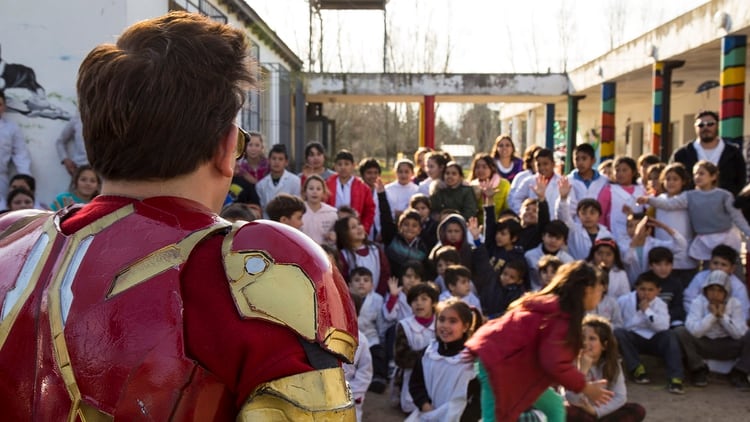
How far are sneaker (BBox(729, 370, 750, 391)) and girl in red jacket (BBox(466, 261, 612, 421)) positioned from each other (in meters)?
2.61

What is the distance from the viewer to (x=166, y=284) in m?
1.01

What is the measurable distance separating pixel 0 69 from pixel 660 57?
9.38 meters

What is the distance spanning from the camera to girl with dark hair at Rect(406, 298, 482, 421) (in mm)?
4371

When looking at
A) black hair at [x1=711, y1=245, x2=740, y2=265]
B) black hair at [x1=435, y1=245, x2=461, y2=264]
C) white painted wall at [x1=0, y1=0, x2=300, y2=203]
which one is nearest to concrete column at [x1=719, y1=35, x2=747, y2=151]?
black hair at [x1=711, y1=245, x2=740, y2=265]

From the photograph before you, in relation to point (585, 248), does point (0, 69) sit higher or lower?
higher

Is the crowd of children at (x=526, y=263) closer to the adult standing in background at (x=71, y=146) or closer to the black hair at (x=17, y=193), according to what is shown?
the adult standing in background at (x=71, y=146)

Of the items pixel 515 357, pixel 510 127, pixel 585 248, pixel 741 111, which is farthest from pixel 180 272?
pixel 510 127

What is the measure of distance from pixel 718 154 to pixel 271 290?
704cm

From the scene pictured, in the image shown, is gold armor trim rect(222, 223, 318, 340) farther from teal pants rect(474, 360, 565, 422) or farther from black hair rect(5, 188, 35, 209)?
black hair rect(5, 188, 35, 209)

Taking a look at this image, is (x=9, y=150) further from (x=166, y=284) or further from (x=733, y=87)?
→ (x=733, y=87)

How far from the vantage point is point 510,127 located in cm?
2989

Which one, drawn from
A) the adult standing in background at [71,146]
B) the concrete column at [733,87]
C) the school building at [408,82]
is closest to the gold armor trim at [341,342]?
the school building at [408,82]

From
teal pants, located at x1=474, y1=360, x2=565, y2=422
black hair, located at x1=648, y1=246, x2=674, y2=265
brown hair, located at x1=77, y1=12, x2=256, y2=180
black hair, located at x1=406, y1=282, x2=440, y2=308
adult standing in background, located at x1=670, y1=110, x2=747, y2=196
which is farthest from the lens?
adult standing in background, located at x1=670, y1=110, x2=747, y2=196

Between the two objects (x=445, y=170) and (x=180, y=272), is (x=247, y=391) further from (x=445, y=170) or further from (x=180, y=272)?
(x=445, y=170)
